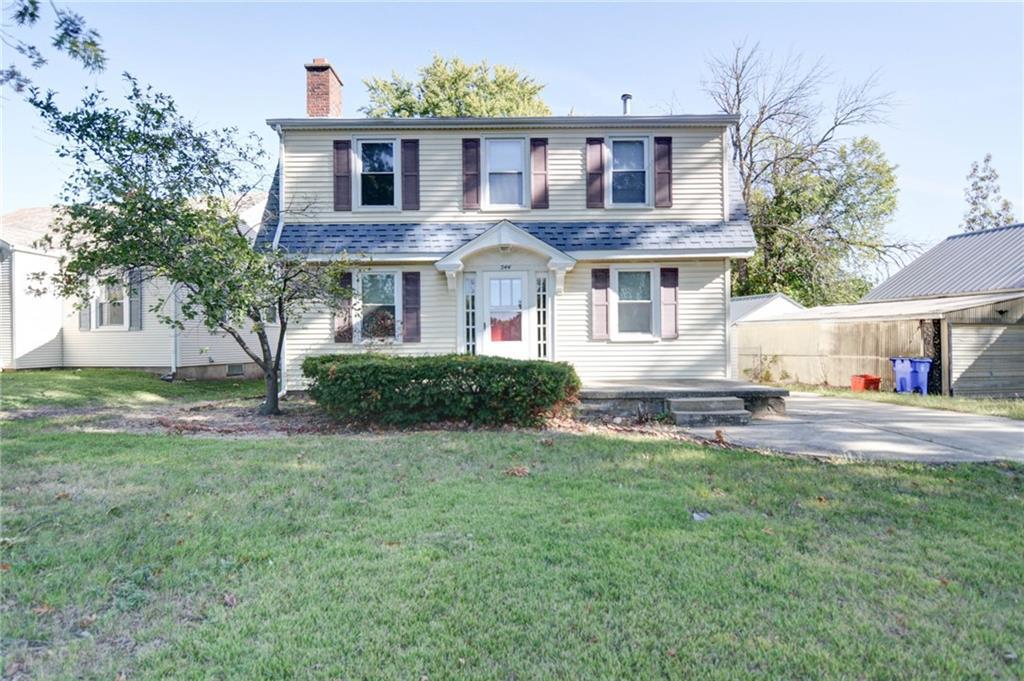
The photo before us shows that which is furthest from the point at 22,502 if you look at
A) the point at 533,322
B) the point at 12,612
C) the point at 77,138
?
the point at 533,322

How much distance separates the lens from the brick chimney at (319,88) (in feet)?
41.4

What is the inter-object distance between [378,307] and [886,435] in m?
9.19

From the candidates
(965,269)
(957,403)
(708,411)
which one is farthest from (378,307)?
(965,269)

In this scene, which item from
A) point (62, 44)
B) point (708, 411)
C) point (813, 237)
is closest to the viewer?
point (62, 44)

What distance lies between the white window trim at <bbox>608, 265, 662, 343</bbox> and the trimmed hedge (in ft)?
12.9

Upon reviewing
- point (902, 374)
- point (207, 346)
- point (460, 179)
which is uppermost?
point (460, 179)

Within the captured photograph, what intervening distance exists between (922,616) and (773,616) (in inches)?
30.6

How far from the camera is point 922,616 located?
2865 millimetres

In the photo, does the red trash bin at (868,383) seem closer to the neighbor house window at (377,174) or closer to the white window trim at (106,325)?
the neighbor house window at (377,174)

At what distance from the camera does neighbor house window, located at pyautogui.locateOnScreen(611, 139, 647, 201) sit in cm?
1206

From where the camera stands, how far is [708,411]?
28.5ft

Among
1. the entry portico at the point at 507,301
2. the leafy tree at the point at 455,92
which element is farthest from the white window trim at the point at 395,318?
the leafy tree at the point at 455,92

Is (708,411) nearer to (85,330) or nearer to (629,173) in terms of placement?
(629,173)

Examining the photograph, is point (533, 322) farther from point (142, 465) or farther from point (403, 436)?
point (142, 465)
